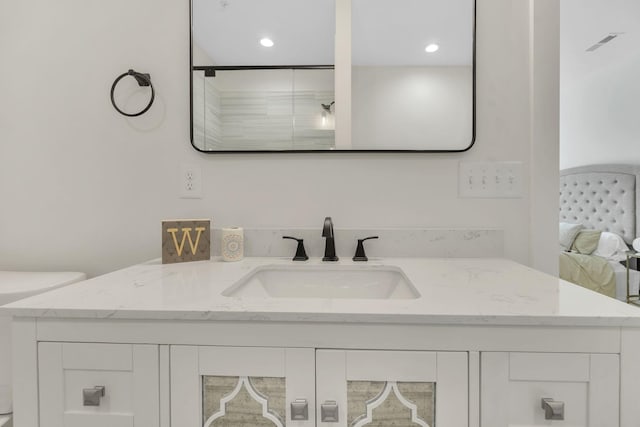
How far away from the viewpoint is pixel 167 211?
4.28 ft

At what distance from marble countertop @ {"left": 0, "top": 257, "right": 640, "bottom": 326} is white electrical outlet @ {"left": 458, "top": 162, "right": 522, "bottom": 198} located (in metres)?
0.42

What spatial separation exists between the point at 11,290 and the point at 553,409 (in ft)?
4.75

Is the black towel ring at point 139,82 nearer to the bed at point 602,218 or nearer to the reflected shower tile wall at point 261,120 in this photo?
the reflected shower tile wall at point 261,120

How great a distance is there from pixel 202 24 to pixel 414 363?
135cm

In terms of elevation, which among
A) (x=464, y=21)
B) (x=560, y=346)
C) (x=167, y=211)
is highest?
(x=464, y=21)

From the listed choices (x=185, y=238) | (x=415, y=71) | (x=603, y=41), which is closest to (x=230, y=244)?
(x=185, y=238)

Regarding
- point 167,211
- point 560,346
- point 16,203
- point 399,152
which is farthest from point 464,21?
point 16,203

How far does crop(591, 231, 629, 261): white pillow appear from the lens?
316 cm

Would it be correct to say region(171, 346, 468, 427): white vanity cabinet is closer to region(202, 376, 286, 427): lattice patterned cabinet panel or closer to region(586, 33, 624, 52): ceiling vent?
region(202, 376, 286, 427): lattice patterned cabinet panel

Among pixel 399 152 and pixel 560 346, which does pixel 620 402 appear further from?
pixel 399 152

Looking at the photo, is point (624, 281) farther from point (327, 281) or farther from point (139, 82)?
point (139, 82)

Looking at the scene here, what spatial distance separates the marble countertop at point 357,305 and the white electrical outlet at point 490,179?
0.42 m

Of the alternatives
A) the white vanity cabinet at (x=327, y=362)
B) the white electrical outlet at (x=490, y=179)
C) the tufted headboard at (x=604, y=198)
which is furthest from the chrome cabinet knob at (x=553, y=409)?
the tufted headboard at (x=604, y=198)

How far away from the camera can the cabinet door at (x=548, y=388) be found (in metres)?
0.65
